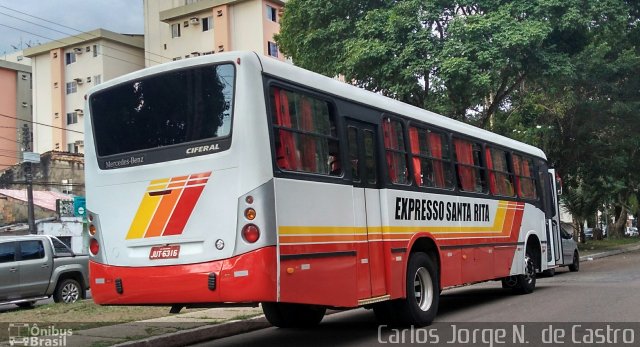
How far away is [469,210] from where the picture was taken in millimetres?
11000

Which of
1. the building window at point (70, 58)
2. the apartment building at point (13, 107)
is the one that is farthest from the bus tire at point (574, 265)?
the apartment building at point (13, 107)

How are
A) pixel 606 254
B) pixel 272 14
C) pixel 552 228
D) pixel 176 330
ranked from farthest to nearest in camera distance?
pixel 272 14, pixel 606 254, pixel 552 228, pixel 176 330

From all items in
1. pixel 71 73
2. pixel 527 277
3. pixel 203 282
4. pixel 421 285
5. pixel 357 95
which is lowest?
pixel 527 277

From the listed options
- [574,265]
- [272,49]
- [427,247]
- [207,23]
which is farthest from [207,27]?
[427,247]

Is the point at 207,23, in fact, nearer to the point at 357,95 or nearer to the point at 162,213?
the point at 357,95

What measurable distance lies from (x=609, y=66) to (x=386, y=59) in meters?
8.91

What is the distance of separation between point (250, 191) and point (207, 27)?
142 feet

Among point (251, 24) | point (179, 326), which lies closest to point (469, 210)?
point (179, 326)

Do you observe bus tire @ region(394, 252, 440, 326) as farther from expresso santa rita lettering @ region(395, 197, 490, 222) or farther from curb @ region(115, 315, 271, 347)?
curb @ region(115, 315, 271, 347)

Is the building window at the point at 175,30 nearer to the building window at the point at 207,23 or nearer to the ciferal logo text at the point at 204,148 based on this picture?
the building window at the point at 207,23

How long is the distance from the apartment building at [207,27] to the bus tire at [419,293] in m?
36.0

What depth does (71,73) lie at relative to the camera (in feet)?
173

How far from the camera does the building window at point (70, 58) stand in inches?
2069

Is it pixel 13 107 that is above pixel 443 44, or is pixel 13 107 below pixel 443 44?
above
